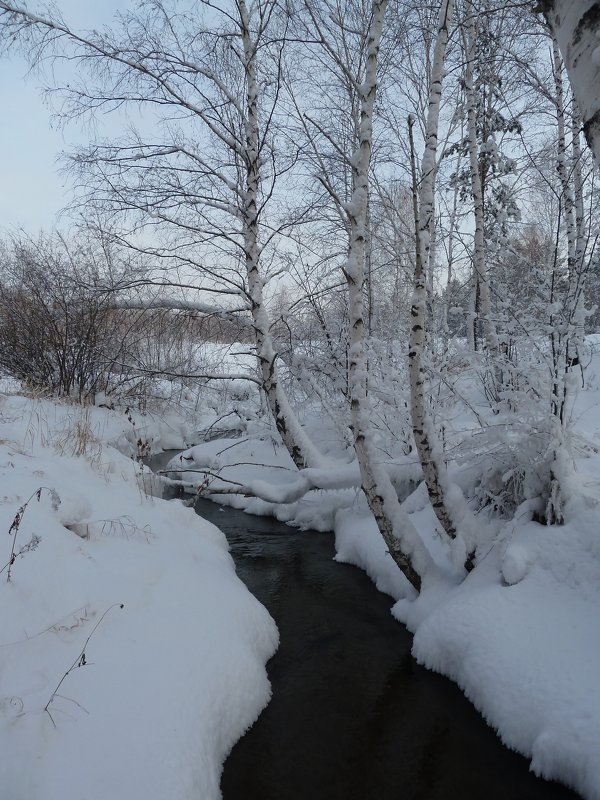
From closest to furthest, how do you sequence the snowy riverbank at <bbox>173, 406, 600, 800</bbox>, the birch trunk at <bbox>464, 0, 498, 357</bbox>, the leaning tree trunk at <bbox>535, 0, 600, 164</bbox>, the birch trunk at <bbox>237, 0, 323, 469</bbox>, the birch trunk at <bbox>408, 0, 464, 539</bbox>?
the leaning tree trunk at <bbox>535, 0, 600, 164</bbox> < the snowy riverbank at <bbox>173, 406, 600, 800</bbox> < the birch trunk at <bbox>408, 0, 464, 539</bbox> < the birch trunk at <bbox>237, 0, 323, 469</bbox> < the birch trunk at <bbox>464, 0, 498, 357</bbox>

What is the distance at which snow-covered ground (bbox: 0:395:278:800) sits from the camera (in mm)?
2070

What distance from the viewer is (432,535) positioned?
484 cm

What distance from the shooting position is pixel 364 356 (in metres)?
3.90

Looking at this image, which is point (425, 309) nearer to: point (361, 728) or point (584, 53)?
point (584, 53)

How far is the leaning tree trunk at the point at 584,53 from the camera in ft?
3.95

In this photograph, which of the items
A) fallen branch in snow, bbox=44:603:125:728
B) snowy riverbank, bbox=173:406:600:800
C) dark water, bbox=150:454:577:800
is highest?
fallen branch in snow, bbox=44:603:125:728

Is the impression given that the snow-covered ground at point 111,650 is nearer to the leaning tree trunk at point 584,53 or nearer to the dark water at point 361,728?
the dark water at point 361,728

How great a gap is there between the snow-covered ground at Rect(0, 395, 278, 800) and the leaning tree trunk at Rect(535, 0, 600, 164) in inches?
111

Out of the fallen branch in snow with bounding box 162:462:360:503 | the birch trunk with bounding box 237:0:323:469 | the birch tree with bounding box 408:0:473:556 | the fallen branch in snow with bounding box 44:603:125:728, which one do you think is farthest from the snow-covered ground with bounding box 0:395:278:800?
the birch trunk with bounding box 237:0:323:469

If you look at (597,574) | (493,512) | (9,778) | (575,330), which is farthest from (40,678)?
(575,330)

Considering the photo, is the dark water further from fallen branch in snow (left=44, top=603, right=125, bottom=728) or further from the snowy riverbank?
fallen branch in snow (left=44, top=603, right=125, bottom=728)

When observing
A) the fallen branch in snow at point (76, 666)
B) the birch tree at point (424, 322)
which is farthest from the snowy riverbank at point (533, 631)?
the fallen branch in snow at point (76, 666)

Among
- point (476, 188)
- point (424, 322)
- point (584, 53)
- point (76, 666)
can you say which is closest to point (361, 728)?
point (76, 666)

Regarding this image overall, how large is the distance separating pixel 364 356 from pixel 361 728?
258cm
